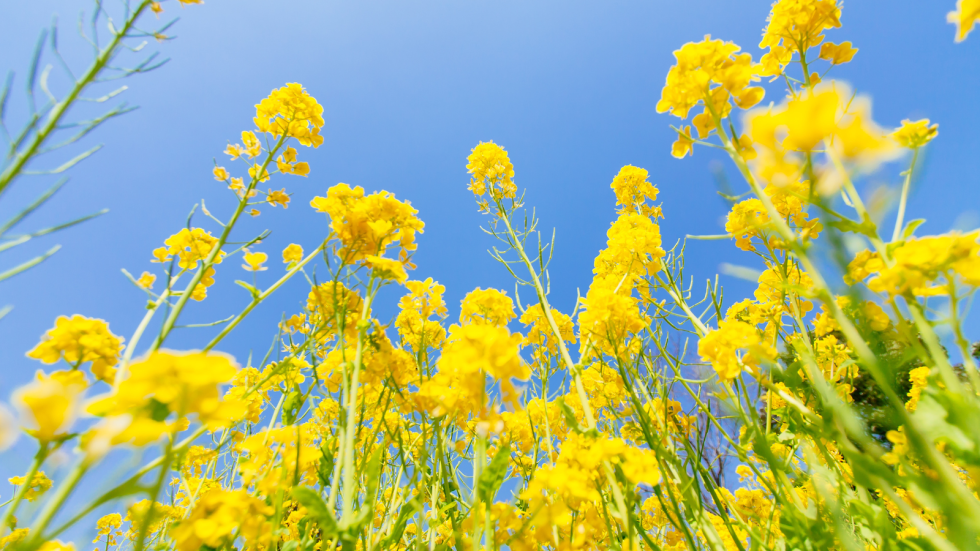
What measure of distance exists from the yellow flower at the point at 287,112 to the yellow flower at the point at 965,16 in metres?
2.04

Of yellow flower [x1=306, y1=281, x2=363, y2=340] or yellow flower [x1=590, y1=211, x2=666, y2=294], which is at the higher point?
yellow flower [x1=590, y1=211, x2=666, y2=294]

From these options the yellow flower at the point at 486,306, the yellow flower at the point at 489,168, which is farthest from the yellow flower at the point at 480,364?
the yellow flower at the point at 489,168

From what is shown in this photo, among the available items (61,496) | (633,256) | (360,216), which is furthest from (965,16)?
(61,496)

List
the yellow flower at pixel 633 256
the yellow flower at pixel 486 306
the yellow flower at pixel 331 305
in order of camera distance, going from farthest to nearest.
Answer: the yellow flower at pixel 633 256, the yellow flower at pixel 486 306, the yellow flower at pixel 331 305

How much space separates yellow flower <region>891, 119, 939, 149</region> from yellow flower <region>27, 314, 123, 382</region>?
209 centimetres

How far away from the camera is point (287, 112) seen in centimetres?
176

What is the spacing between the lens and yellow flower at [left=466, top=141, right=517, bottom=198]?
2744 millimetres

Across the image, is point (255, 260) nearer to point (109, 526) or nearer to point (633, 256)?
point (633, 256)

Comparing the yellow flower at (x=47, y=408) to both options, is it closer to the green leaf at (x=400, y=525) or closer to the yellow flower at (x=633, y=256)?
the green leaf at (x=400, y=525)

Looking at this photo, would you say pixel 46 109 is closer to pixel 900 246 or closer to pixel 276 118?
pixel 276 118

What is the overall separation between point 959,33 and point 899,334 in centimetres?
62

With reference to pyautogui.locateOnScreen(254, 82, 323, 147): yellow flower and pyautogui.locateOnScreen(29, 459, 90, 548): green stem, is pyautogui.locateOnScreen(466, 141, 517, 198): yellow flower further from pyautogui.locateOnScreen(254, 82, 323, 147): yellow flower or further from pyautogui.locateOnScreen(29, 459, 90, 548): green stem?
pyautogui.locateOnScreen(29, 459, 90, 548): green stem

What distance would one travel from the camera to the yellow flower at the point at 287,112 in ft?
5.76

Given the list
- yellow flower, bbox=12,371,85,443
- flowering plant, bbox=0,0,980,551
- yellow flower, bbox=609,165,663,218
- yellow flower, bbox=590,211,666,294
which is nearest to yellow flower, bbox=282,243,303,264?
flowering plant, bbox=0,0,980,551
